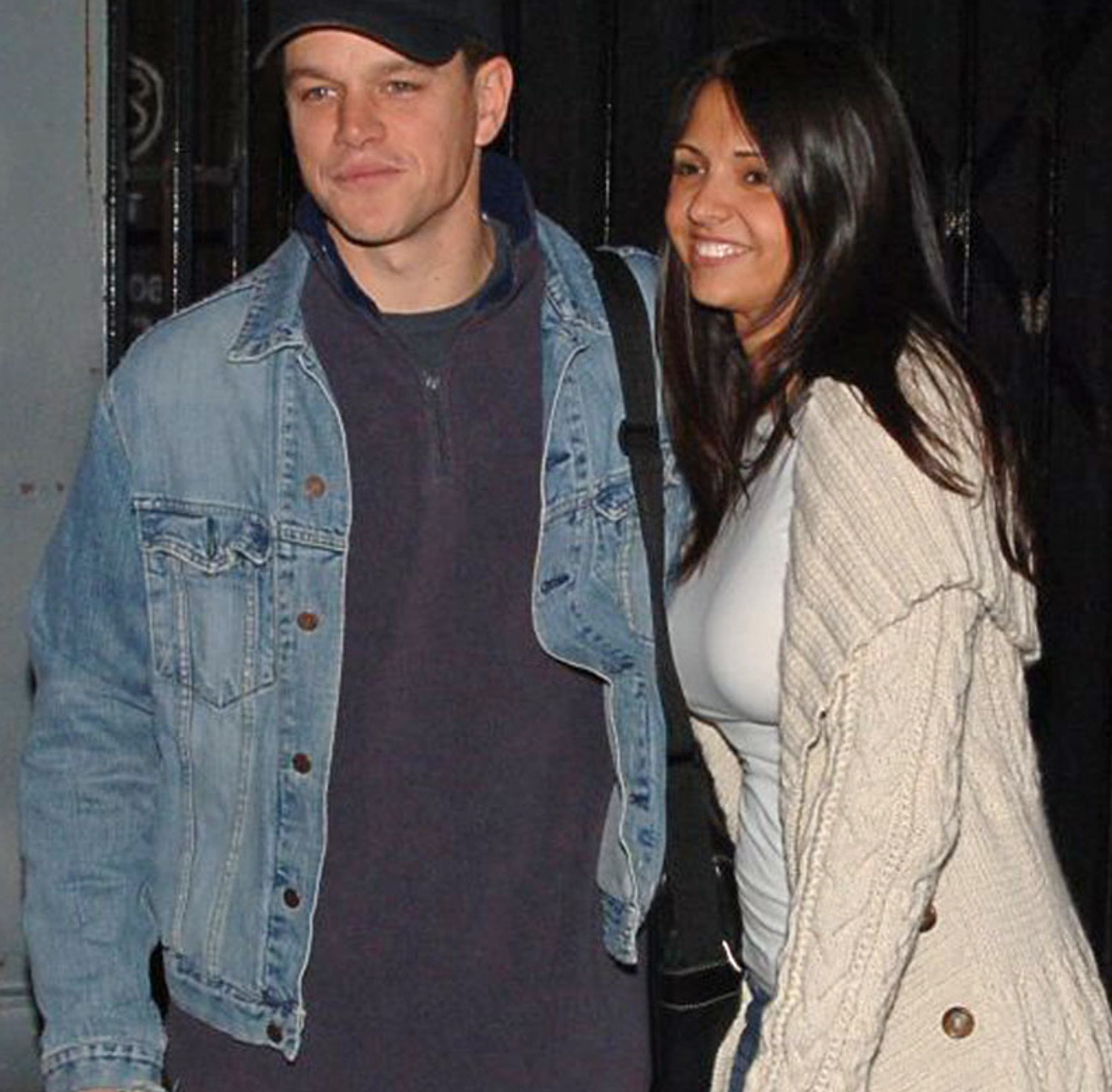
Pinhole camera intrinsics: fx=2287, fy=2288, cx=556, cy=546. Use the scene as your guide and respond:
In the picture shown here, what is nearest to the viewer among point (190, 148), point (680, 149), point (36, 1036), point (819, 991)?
point (819, 991)

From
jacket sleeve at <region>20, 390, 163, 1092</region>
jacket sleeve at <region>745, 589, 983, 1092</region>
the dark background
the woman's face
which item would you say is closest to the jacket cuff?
jacket sleeve at <region>20, 390, 163, 1092</region>

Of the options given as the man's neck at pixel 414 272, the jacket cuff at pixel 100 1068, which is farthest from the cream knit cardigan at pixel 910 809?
the jacket cuff at pixel 100 1068

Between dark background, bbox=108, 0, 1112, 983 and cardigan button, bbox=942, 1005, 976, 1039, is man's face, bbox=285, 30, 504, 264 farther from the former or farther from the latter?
dark background, bbox=108, 0, 1112, 983

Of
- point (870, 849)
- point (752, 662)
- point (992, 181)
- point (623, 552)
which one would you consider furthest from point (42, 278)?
point (992, 181)

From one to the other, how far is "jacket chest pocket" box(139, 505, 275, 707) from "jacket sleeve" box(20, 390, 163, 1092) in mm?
45

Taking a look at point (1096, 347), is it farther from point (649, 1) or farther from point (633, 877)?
point (633, 877)

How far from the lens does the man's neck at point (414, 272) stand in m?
3.20

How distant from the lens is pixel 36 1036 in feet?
15.4

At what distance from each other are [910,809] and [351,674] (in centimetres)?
83

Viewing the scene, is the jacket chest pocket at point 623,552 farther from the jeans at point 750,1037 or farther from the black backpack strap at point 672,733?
the jeans at point 750,1037

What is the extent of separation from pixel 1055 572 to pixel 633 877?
262 centimetres

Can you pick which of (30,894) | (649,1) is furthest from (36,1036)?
(649,1)

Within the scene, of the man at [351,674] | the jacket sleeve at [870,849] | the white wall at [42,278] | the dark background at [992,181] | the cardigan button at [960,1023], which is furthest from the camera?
the dark background at [992,181]

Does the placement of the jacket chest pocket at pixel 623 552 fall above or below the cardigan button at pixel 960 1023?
above
